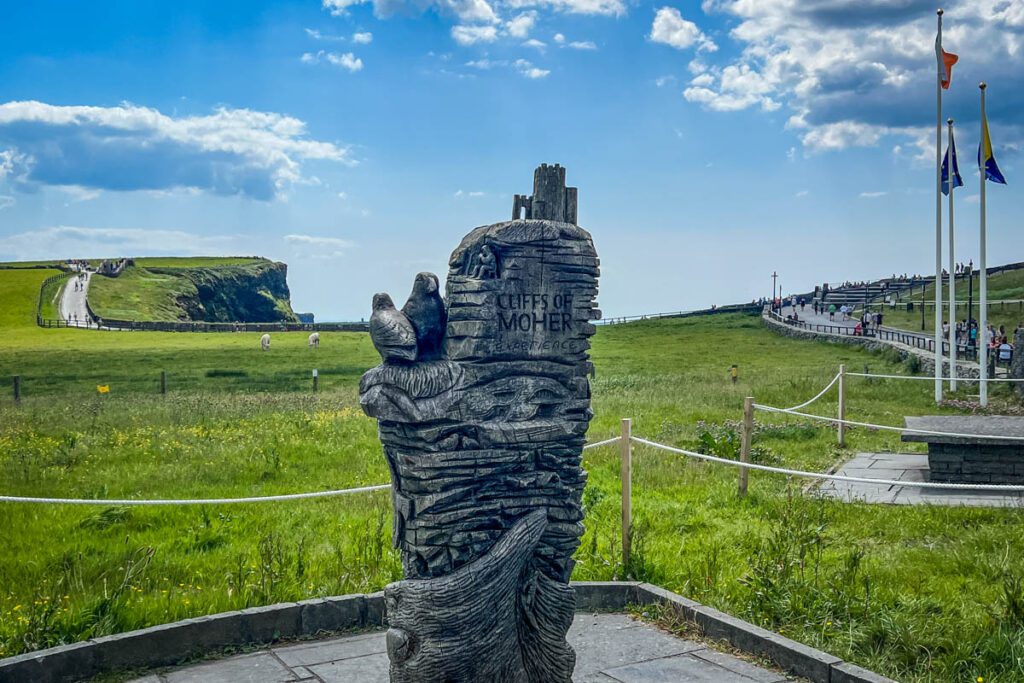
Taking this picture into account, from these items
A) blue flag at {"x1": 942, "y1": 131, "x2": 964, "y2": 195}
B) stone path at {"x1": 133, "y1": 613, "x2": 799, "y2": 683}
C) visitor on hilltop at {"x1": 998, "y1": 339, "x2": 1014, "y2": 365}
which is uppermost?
blue flag at {"x1": 942, "y1": 131, "x2": 964, "y2": 195}

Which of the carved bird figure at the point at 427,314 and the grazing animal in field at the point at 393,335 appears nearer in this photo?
the grazing animal in field at the point at 393,335

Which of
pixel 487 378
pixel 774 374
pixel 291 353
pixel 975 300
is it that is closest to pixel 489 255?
pixel 487 378

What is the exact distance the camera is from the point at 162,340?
1494 inches

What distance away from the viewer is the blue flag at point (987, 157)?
19688 mm

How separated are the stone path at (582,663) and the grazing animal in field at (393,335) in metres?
2.24

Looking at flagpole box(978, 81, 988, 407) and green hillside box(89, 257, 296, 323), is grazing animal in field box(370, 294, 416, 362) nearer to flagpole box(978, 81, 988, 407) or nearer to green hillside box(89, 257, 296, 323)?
flagpole box(978, 81, 988, 407)

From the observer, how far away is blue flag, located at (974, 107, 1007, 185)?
64.6 feet

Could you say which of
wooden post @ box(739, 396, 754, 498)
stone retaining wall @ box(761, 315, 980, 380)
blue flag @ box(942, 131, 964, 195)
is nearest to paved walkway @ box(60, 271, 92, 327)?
stone retaining wall @ box(761, 315, 980, 380)

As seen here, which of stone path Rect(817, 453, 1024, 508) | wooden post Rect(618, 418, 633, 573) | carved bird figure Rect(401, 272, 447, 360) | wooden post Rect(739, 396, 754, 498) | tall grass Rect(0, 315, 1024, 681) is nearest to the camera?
carved bird figure Rect(401, 272, 447, 360)

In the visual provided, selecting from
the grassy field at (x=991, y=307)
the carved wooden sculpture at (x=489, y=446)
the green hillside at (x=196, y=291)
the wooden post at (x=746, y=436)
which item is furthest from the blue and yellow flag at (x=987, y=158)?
the green hillside at (x=196, y=291)

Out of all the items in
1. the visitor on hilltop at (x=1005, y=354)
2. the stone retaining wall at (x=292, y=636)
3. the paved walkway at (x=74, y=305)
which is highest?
the paved walkway at (x=74, y=305)

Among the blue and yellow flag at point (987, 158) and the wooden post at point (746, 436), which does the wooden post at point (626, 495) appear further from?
the blue and yellow flag at point (987, 158)

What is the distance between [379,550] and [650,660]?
256 cm

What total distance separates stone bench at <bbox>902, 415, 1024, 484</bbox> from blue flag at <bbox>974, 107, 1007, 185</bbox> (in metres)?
10.0
